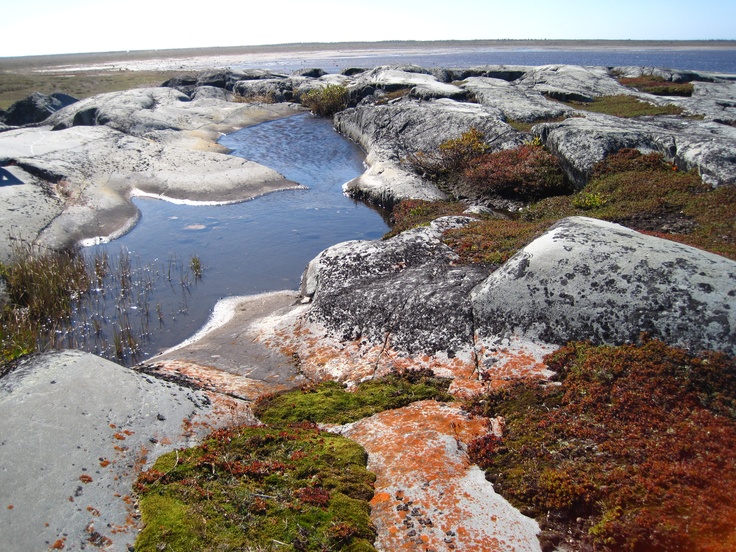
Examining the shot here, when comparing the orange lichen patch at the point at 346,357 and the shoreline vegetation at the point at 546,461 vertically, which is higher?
the shoreline vegetation at the point at 546,461

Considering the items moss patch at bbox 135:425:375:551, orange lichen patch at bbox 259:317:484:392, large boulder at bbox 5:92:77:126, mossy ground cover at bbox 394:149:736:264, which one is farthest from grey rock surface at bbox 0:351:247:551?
large boulder at bbox 5:92:77:126

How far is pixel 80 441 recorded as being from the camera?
7.04m

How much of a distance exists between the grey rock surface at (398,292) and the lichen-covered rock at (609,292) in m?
0.74

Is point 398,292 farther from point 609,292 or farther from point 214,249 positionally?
point 214,249

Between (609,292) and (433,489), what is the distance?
5.44m

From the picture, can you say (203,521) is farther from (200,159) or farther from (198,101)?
(198,101)

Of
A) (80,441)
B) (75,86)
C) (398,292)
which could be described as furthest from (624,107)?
(75,86)

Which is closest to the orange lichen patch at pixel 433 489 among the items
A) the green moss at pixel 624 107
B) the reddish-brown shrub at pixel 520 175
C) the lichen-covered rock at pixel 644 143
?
the lichen-covered rock at pixel 644 143

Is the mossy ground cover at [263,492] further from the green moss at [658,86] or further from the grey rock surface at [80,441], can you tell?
the green moss at [658,86]

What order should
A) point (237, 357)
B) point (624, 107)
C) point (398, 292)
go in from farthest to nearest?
point (624, 107), point (237, 357), point (398, 292)

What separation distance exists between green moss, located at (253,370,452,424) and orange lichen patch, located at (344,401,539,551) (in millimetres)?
437

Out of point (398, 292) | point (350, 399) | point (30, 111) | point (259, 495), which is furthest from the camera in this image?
point (30, 111)

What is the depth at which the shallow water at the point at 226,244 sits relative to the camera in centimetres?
1691

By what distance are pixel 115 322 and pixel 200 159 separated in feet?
61.1
